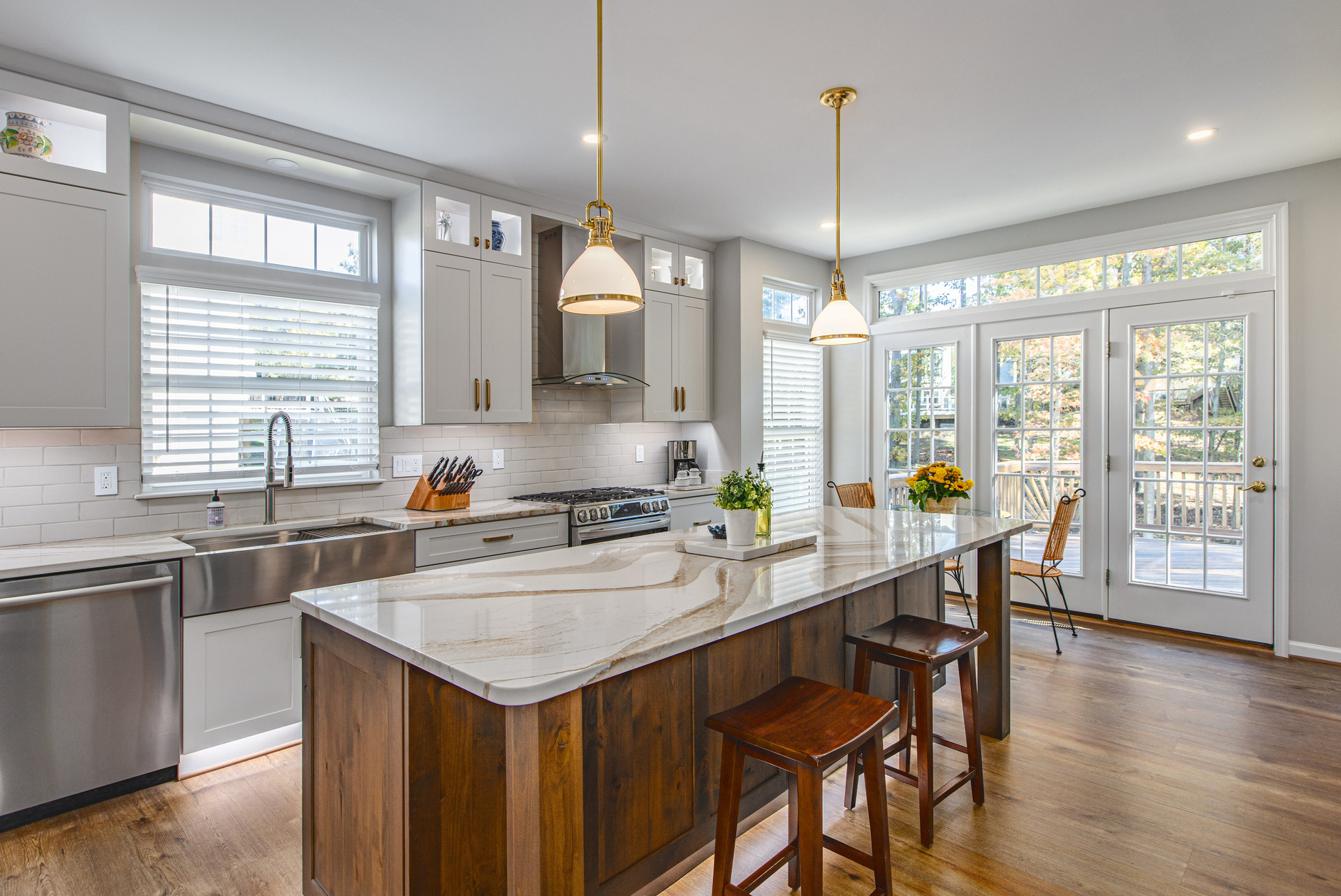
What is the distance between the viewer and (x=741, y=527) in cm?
220

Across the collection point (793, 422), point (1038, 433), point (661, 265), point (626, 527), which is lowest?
point (626, 527)

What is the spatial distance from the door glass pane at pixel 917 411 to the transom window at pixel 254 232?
3866 mm

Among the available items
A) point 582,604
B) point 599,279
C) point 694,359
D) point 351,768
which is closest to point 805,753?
point 582,604

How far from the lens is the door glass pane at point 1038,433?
15.3ft

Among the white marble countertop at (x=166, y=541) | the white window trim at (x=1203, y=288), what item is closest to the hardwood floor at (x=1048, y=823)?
the white marble countertop at (x=166, y=541)

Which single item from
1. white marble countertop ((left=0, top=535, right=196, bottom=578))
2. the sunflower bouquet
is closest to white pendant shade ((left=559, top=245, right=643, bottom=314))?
white marble countertop ((left=0, top=535, right=196, bottom=578))

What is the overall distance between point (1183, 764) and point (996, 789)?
799mm

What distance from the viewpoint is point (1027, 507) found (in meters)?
4.89

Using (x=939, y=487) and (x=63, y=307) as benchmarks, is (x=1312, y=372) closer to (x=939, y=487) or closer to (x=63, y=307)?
(x=939, y=487)

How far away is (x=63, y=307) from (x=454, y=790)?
2381 mm

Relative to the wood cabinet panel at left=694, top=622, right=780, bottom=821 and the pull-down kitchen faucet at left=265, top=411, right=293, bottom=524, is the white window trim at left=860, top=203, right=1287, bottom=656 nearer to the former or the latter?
the wood cabinet panel at left=694, top=622, right=780, bottom=821

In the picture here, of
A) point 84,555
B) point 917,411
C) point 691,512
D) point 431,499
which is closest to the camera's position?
point 84,555

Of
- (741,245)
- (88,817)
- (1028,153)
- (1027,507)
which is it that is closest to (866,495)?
(1027,507)

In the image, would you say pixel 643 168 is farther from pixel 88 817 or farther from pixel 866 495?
pixel 88 817
